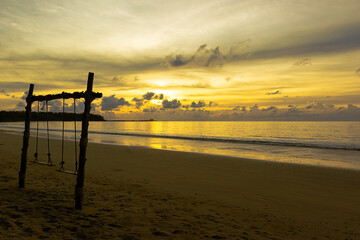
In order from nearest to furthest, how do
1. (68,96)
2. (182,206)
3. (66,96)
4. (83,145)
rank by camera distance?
(83,145)
(182,206)
(68,96)
(66,96)

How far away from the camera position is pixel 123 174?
13477mm

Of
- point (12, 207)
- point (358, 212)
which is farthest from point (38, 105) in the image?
point (358, 212)

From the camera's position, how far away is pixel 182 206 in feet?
27.3

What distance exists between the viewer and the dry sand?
6109 mm

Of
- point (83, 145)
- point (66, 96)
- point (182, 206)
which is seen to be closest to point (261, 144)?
point (182, 206)

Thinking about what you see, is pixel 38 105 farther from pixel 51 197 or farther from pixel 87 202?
pixel 87 202

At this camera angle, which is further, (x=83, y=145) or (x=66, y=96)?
(x=66, y=96)

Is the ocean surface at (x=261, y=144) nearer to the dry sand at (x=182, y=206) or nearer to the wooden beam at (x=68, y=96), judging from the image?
the dry sand at (x=182, y=206)

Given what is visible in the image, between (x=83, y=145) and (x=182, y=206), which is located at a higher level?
(x=83, y=145)

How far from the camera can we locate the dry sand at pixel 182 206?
6109 millimetres

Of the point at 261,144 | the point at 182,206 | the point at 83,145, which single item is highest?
the point at 83,145

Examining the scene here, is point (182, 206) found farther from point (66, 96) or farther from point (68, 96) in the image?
point (66, 96)

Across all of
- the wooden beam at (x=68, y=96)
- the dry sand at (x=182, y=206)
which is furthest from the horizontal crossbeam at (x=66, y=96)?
the dry sand at (x=182, y=206)

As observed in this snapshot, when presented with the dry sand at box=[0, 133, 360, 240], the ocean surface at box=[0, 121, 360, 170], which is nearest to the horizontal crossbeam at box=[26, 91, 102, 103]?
the dry sand at box=[0, 133, 360, 240]
